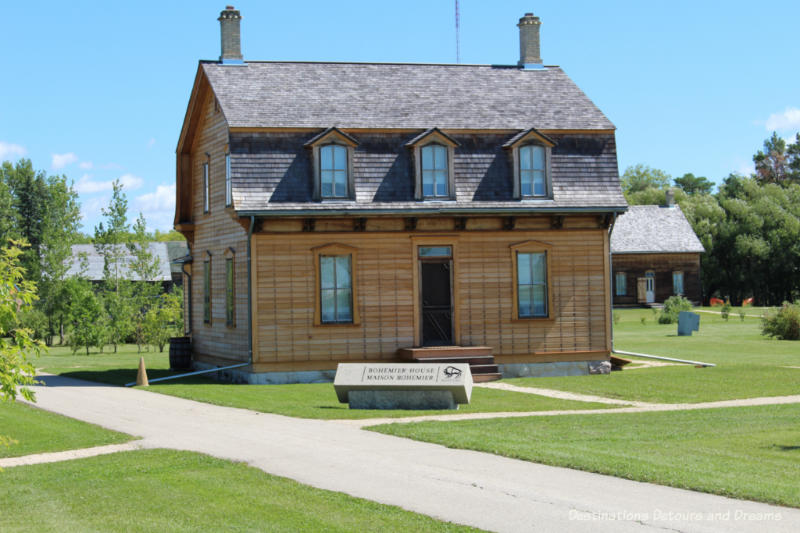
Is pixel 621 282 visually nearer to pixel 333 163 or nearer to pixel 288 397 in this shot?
pixel 333 163

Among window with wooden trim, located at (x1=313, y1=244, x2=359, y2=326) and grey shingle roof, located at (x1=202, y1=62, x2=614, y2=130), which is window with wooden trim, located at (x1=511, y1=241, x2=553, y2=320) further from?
window with wooden trim, located at (x1=313, y1=244, x2=359, y2=326)

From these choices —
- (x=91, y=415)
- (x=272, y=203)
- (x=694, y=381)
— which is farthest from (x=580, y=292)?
(x=91, y=415)

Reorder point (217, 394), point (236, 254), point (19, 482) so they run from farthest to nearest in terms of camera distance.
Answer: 1. point (236, 254)
2. point (217, 394)
3. point (19, 482)

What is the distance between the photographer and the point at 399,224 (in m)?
24.7

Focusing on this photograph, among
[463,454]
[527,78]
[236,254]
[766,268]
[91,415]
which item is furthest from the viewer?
[766,268]

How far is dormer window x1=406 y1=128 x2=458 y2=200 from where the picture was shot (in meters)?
24.8

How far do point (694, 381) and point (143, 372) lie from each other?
1316 centimetres

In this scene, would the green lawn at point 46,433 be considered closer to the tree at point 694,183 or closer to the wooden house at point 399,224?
the wooden house at point 399,224

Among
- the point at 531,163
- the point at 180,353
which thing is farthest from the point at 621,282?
the point at 180,353

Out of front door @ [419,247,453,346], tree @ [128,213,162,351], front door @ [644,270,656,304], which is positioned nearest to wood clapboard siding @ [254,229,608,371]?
front door @ [419,247,453,346]

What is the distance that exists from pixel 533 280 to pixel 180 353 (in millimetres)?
11158

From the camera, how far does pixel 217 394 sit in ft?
68.7

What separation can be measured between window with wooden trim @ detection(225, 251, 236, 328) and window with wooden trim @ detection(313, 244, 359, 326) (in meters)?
2.59

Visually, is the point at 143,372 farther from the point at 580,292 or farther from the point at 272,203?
the point at 580,292
